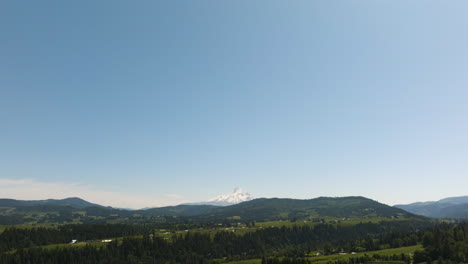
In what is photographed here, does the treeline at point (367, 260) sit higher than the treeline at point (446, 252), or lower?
lower

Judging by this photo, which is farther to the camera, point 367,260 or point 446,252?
point 367,260

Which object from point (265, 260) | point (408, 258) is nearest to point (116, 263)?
point (265, 260)

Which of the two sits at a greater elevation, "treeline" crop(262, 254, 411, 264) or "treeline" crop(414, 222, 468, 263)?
"treeline" crop(414, 222, 468, 263)

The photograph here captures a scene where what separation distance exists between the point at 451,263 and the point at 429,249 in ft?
110

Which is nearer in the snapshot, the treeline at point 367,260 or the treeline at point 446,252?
the treeline at point 446,252

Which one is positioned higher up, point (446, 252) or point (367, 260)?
point (446, 252)

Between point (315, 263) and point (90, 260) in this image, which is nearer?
point (315, 263)

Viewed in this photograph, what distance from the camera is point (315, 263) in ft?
593

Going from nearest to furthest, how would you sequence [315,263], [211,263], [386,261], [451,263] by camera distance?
[451,263] → [386,261] → [315,263] → [211,263]

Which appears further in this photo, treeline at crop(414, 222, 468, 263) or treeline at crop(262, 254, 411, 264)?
treeline at crop(262, 254, 411, 264)

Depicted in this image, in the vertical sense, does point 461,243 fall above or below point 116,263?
above

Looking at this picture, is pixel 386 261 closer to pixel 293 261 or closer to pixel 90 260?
pixel 293 261

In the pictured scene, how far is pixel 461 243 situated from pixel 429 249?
17348 mm

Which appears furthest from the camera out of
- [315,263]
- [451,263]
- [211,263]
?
[211,263]
